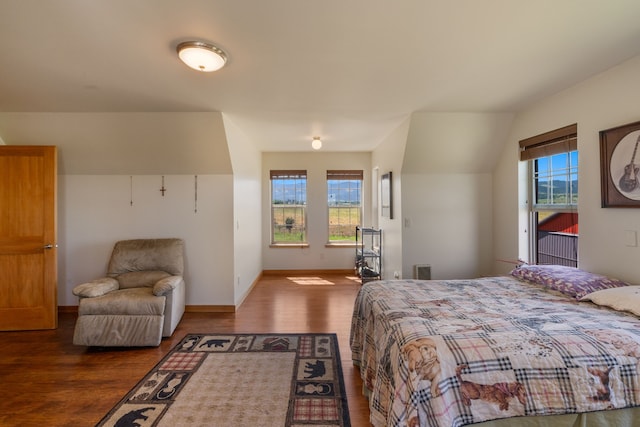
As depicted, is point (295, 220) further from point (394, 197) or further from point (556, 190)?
point (556, 190)

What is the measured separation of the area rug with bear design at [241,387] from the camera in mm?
1839

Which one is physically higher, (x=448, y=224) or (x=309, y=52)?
(x=309, y=52)

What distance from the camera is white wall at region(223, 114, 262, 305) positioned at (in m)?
3.83

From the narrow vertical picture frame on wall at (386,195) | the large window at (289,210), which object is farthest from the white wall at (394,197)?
the large window at (289,210)

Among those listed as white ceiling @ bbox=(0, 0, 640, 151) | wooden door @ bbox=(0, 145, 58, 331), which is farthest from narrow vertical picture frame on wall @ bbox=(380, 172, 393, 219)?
wooden door @ bbox=(0, 145, 58, 331)

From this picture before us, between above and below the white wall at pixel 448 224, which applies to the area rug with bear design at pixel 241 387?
below

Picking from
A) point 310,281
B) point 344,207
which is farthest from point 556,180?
point 310,281

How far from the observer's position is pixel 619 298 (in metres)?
1.85

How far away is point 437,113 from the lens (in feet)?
11.2

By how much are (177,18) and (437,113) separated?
2.81m

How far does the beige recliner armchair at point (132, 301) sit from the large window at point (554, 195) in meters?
4.10

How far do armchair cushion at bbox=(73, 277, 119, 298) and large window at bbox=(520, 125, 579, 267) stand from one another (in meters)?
4.76

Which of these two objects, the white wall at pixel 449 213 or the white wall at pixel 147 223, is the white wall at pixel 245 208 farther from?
the white wall at pixel 449 213

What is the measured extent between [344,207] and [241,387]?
419 cm
